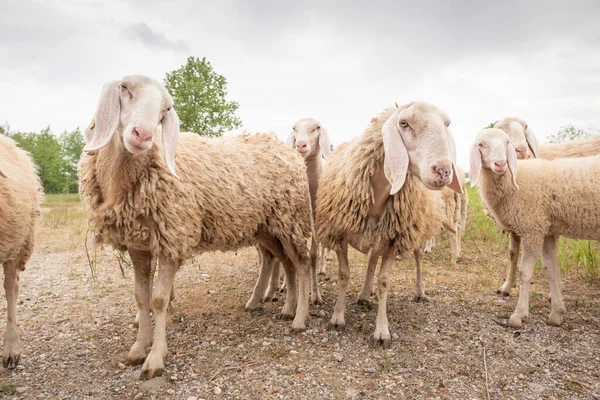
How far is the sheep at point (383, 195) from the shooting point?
10.8 feet

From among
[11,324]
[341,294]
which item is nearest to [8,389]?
[11,324]

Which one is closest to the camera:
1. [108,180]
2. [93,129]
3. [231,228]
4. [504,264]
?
[93,129]

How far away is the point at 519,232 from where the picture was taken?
4328mm

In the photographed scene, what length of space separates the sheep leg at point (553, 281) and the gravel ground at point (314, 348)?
0.40 ft

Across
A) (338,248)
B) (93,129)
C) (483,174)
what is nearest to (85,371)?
(93,129)

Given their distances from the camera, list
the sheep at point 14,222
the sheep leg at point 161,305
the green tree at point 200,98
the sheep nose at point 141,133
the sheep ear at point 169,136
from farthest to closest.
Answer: the green tree at point 200,98, the sheep at point 14,222, the sheep leg at point 161,305, the sheep ear at point 169,136, the sheep nose at point 141,133

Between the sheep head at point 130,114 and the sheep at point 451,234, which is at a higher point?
the sheep head at point 130,114

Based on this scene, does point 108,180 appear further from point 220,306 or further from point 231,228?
point 220,306

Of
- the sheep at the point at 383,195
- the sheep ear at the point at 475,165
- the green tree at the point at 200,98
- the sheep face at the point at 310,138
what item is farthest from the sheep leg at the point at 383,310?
the green tree at the point at 200,98

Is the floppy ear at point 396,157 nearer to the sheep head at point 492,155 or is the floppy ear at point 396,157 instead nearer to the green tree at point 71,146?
the sheep head at point 492,155

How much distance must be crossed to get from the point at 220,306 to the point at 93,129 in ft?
9.24

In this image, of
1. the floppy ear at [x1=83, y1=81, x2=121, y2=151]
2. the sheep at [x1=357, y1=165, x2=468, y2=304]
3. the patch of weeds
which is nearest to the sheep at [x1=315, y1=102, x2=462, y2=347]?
the sheep at [x1=357, y1=165, x2=468, y2=304]

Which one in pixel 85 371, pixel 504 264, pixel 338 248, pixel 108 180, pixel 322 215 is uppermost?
pixel 108 180

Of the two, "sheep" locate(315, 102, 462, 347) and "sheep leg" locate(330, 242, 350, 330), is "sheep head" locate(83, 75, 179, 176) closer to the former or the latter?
"sheep" locate(315, 102, 462, 347)
